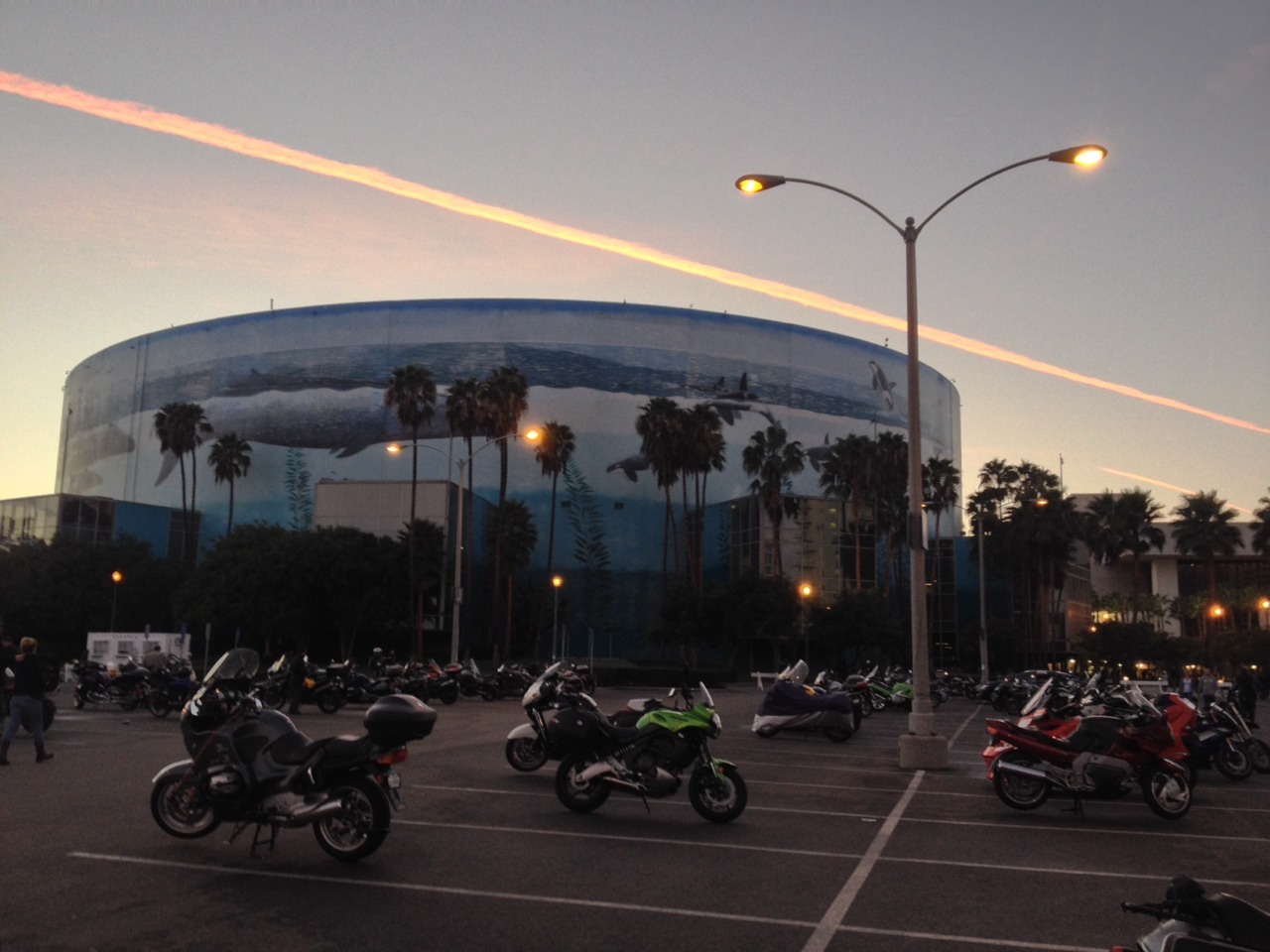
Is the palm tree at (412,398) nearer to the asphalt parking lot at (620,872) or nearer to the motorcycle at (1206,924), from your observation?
the asphalt parking lot at (620,872)

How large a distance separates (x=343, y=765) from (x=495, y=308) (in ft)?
349

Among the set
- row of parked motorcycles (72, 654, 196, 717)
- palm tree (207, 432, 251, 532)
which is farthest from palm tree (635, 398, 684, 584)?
row of parked motorcycles (72, 654, 196, 717)

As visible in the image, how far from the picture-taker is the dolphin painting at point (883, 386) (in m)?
123

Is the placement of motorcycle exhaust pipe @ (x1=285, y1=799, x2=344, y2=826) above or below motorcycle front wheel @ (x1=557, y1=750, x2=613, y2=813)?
above

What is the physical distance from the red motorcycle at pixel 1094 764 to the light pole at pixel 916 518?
3958mm

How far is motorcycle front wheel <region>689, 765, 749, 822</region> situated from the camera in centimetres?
1086

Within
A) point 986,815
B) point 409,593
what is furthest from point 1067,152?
point 409,593

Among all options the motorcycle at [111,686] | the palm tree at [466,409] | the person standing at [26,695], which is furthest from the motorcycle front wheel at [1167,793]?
the palm tree at [466,409]

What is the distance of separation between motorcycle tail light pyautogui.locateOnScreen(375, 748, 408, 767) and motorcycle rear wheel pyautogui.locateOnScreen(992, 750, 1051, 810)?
270 inches

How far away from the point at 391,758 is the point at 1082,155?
40.6 ft

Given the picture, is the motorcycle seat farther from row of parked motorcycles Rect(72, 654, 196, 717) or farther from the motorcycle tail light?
row of parked motorcycles Rect(72, 654, 196, 717)

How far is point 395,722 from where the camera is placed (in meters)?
8.55

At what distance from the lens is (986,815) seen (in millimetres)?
11898

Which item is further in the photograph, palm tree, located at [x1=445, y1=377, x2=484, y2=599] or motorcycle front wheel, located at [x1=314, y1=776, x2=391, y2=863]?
palm tree, located at [x1=445, y1=377, x2=484, y2=599]
